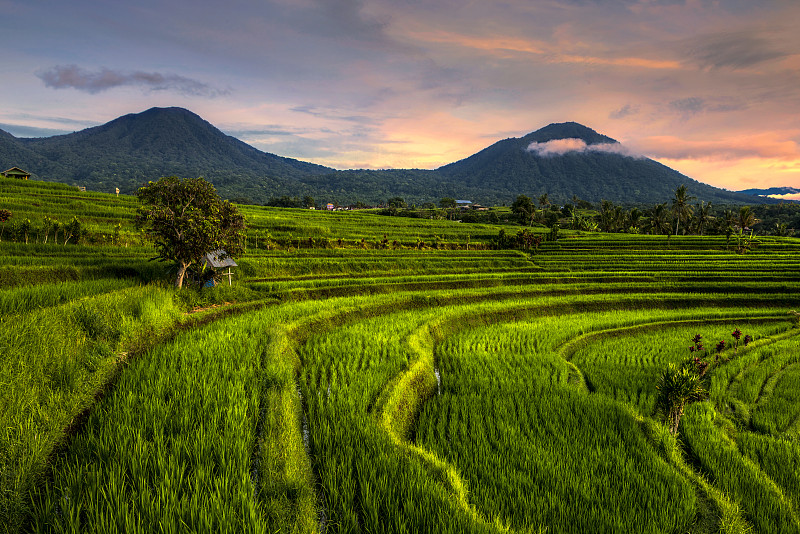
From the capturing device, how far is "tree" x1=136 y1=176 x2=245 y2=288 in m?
16.6

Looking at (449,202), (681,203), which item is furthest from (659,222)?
(449,202)

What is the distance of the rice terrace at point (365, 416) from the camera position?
495 cm

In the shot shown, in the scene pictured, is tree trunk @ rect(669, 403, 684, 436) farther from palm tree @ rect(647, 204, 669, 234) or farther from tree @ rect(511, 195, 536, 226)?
palm tree @ rect(647, 204, 669, 234)

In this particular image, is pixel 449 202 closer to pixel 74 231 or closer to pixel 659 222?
pixel 659 222

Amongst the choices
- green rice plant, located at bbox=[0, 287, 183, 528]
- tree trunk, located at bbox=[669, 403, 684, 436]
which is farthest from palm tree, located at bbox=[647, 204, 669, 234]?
green rice plant, located at bbox=[0, 287, 183, 528]

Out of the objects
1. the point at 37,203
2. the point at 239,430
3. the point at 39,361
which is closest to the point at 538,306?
the point at 239,430

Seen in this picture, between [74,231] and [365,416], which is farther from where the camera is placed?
[74,231]

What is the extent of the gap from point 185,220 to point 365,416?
45.8 feet

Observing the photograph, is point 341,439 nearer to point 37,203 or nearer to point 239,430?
point 239,430

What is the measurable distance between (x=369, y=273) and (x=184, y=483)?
25.8 metres

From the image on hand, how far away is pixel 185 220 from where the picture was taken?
16641 millimetres

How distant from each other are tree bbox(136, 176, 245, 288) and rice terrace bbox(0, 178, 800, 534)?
2.17 metres

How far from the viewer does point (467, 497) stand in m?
5.84

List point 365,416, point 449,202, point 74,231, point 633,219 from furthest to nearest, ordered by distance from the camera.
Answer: point 449,202 → point 633,219 → point 74,231 → point 365,416
